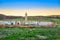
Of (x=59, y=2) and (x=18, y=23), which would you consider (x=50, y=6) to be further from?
(x=18, y=23)

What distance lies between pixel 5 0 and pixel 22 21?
0.40 m

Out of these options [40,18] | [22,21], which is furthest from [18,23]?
[40,18]

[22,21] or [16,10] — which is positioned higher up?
[16,10]

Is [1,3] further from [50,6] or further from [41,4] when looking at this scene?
[50,6]

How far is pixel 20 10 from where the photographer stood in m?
1.78

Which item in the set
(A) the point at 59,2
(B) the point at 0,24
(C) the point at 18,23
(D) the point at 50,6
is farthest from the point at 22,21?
(A) the point at 59,2

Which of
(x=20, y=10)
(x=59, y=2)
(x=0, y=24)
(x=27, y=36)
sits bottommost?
(x=27, y=36)

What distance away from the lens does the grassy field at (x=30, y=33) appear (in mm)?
1656

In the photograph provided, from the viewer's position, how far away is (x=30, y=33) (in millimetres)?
1692

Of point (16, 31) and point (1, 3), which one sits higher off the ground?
point (1, 3)

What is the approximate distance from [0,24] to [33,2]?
22.9 inches

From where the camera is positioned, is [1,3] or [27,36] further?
[1,3]

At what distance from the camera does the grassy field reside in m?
1.66

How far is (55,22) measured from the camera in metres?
1.75
